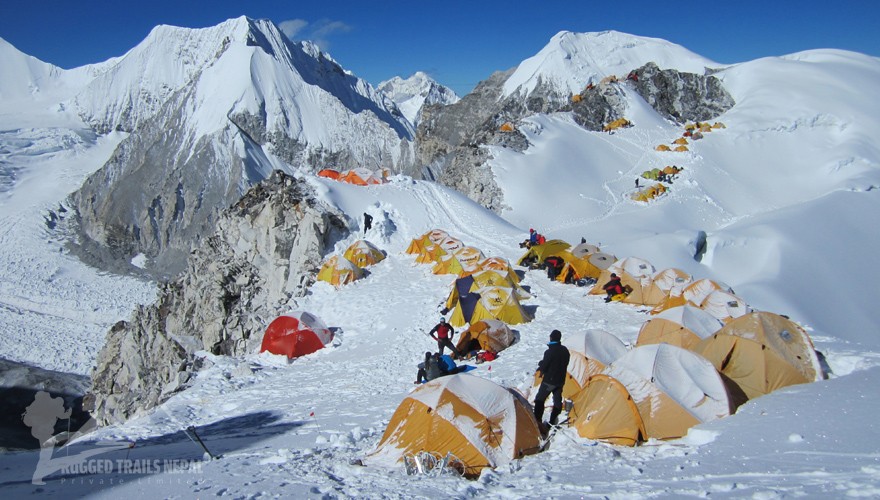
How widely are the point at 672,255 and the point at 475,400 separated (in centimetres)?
2182

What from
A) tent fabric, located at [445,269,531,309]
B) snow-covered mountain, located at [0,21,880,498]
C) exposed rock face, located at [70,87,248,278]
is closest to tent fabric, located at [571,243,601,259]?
snow-covered mountain, located at [0,21,880,498]

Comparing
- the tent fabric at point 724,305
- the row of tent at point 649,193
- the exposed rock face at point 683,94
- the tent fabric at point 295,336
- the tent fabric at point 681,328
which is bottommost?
the tent fabric at point 295,336

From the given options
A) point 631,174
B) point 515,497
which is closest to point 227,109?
point 631,174

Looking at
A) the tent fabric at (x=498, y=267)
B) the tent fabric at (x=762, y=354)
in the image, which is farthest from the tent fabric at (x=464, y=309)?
the tent fabric at (x=762, y=354)

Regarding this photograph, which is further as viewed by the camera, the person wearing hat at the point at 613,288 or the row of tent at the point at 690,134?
the row of tent at the point at 690,134

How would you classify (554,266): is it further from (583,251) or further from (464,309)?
(464,309)

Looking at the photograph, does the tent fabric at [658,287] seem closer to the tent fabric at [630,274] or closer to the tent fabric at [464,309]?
the tent fabric at [630,274]

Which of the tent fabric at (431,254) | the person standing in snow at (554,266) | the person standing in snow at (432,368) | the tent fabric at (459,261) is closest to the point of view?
the person standing in snow at (432,368)

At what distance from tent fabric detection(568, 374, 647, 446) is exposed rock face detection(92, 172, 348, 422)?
56.2 ft

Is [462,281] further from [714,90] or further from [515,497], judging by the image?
[714,90]

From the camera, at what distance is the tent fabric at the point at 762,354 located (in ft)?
32.5

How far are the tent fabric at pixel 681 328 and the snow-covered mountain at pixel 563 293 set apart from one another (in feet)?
5.75

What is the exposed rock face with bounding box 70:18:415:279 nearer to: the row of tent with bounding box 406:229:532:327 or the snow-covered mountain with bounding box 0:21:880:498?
the snow-covered mountain with bounding box 0:21:880:498

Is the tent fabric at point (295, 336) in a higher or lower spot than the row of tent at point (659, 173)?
lower
